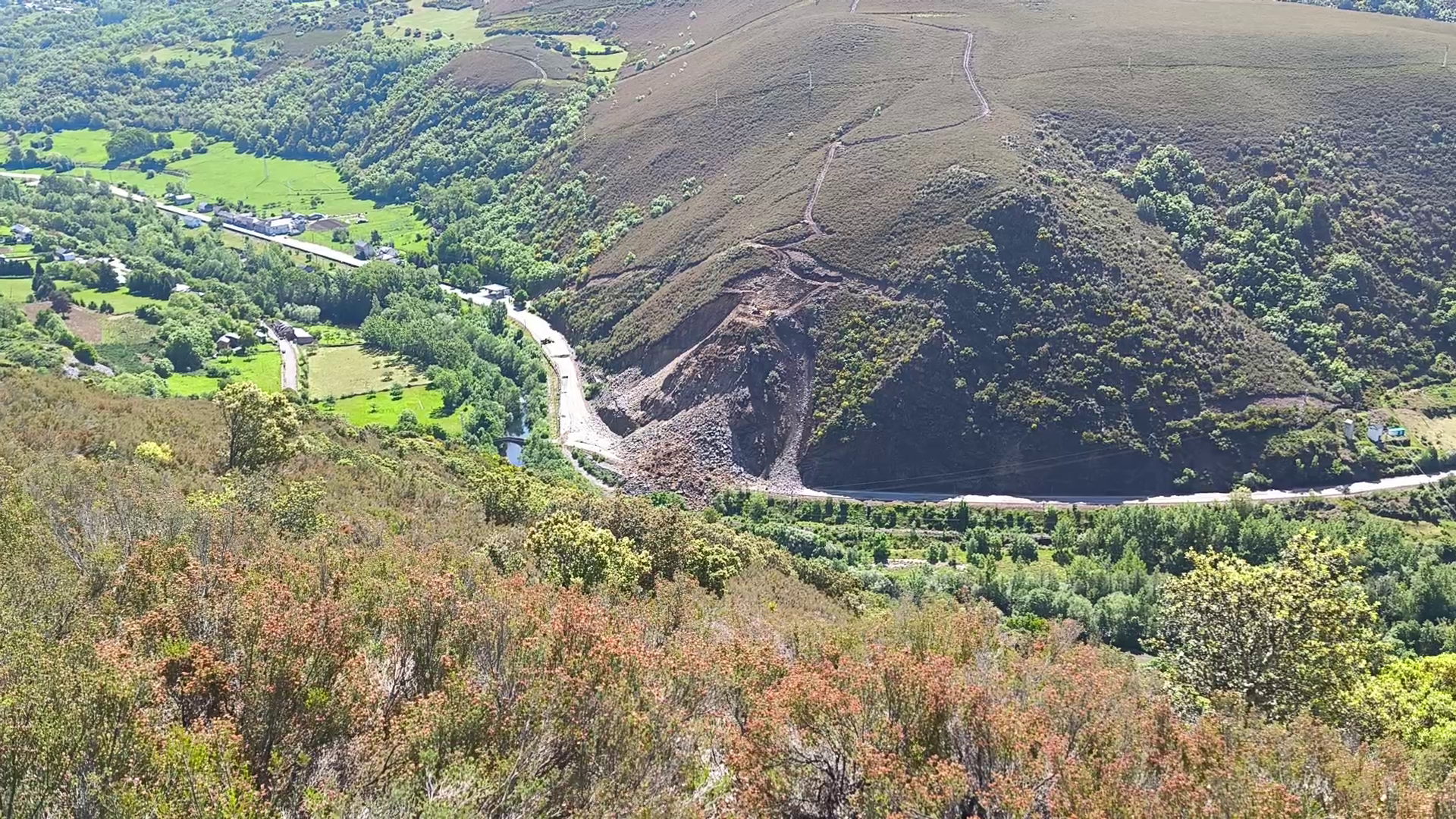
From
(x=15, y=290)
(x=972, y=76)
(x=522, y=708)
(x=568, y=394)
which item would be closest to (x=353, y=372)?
(x=568, y=394)

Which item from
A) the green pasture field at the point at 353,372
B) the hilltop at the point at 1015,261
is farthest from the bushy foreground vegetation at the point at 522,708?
the green pasture field at the point at 353,372

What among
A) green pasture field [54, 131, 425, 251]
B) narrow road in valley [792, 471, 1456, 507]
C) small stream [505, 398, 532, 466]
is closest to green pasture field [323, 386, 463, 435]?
small stream [505, 398, 532, 466]

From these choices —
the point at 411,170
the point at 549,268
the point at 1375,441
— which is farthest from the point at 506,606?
the point at 411,170

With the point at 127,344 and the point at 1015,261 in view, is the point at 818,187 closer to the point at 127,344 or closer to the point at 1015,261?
the point at 1015,261

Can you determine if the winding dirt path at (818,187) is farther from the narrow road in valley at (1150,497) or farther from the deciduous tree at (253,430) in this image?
the deciduous tree at (253,430)

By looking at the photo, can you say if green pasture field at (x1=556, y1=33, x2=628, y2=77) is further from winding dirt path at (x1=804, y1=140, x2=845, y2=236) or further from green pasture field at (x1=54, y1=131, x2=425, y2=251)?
winding dirt path at (x1=804, y1=140, x2=845, y2=236)

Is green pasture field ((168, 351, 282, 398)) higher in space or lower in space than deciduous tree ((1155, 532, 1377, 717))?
lower

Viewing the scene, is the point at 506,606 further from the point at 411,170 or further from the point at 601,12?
the point at 601,12
